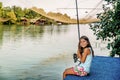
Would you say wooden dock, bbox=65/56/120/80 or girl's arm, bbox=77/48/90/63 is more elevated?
girl's arm, bbox=77/48/90/63

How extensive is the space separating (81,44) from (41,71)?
27.8 feet

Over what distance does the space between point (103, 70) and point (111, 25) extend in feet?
6.16

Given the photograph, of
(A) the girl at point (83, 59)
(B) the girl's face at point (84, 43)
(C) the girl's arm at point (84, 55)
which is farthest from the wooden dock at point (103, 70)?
(B) the girl's face at point (84, 43)

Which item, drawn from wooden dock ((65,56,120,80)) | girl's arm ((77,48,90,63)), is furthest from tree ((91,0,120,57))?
girl's arm ((77,48,90,63))

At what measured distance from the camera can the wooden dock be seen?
5.26 metres

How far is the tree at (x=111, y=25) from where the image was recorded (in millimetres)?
7446

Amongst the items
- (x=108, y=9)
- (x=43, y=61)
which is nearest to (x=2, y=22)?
(x=43, y=61)

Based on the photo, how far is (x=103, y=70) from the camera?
5879 millimetres

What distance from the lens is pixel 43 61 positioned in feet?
56.3

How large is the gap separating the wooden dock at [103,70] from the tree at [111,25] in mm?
572

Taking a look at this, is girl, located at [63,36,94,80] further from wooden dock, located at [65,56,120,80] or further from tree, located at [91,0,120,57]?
tree, located at [91,0,120,57]

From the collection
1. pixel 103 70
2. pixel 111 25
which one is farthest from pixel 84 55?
pixel 111 25

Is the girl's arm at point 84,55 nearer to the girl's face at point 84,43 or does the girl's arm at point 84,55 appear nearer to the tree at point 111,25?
the girl's face at point 84,43

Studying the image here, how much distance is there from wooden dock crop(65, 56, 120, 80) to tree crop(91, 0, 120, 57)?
1.88 feet
